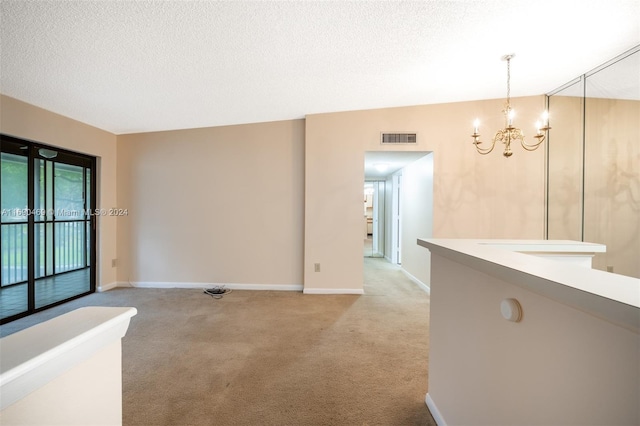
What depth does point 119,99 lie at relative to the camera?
10.4 ft

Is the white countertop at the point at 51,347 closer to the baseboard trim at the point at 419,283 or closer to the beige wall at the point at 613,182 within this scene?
the baseboard trim at the point at 419,283

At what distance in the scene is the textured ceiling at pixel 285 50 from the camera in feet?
6.43

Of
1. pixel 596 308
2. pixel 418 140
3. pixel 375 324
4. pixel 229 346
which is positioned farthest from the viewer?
pixel 418 140

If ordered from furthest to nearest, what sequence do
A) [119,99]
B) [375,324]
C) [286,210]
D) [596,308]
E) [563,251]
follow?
[286,210]
[119,99]
[375,324]
[563,251]
[596,308]

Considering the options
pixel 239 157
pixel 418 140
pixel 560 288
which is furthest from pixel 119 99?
pixel 560 288

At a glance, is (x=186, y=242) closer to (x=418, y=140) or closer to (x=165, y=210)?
(x=165, y=210)

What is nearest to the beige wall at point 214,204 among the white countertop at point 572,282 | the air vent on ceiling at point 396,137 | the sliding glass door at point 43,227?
the sliding glass door at point 43,227

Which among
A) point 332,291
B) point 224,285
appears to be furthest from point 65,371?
point 224,285

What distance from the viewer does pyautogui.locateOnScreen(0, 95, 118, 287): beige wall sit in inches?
117

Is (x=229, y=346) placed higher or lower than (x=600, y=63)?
lower

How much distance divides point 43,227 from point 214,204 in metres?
2.04

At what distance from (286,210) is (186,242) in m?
1.68

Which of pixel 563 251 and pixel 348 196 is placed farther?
pixel 348 196

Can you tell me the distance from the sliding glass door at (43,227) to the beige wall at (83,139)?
0.12m
